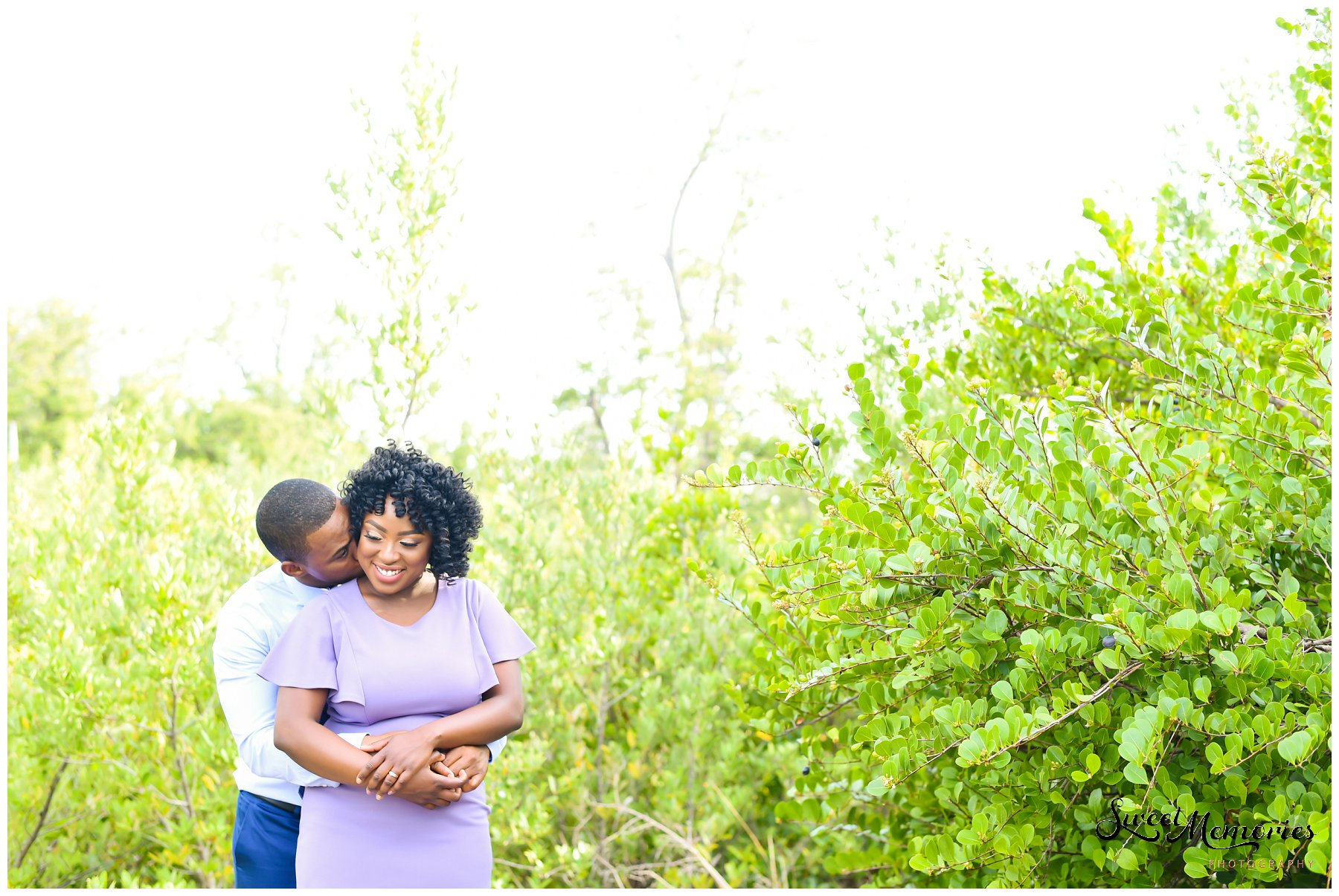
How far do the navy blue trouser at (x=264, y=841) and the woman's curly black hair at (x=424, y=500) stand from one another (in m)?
0.71

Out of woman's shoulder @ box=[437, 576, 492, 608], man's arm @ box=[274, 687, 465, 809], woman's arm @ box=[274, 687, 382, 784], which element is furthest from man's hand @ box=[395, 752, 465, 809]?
woman's shoulder @ box=[437, 576, 492, 608]

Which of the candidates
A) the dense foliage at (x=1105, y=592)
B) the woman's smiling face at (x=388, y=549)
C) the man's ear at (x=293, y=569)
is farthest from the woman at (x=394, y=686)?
the dense foliage at (x=1105, y=592)

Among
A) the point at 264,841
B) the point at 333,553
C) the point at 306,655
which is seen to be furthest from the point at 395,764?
the point at 264,841

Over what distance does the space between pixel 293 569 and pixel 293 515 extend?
166 mm

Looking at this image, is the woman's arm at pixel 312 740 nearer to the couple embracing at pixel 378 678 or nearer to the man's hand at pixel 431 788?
the couple embracing at pixel 378 678

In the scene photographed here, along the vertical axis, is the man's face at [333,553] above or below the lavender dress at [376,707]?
above

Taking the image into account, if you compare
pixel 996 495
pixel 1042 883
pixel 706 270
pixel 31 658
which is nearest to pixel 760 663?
pixel 1042 883

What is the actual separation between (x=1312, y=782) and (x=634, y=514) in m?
2.92

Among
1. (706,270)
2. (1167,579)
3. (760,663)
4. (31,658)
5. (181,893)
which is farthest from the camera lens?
(706,270)

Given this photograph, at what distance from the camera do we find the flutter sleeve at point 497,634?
2.26 m

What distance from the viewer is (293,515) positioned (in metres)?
2.20

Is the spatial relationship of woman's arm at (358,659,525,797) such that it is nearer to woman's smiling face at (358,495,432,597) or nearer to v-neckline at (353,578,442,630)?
v-neckline at (353,578,442,630)

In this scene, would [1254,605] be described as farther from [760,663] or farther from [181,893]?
[181,893]

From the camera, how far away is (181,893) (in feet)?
10.5
